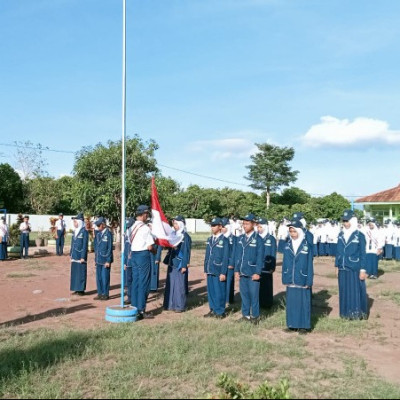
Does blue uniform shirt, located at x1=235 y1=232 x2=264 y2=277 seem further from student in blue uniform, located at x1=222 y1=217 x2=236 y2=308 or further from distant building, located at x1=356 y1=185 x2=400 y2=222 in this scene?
distant building, located at x1=356 y1=185 x2=400 y2=222

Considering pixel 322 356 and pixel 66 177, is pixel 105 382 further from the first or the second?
pixel 66 177

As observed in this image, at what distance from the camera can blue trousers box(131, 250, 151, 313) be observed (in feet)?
28.5

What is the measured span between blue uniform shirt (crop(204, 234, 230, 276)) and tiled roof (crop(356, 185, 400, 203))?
29.6 m

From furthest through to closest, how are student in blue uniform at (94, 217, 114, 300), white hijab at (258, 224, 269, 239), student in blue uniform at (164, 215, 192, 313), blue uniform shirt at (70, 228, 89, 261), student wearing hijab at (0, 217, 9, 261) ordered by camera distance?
student wearing hijab at (0, 217, 9, 261) → white hijab at (258, 224, 269, 239) → blue uniform shirt at (70, 228, 89, 261) → student in blue uniform at (94, 217, 114, 300) → student in blue uniform at (164, 215, 192, 313)

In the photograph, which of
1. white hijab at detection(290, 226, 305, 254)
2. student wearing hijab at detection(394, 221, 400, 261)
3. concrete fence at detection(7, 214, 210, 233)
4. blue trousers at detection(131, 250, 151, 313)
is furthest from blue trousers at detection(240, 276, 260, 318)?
concrete fence at detection(7, 214, 210, 233)

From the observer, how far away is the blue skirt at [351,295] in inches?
339

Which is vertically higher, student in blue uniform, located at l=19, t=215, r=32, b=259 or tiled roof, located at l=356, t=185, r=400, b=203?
tiled roof, located at l=356, t=185, r=400, b=203

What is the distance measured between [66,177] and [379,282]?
45047 millimetres

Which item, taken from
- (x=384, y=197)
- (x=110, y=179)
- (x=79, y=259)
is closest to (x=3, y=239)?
(x=110, y=179)

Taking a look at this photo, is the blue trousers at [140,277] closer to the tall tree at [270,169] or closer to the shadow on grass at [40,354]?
the shadow on grass at [40,354]

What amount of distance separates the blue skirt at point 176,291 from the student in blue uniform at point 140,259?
0.77 metres

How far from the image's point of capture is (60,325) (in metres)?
7.95

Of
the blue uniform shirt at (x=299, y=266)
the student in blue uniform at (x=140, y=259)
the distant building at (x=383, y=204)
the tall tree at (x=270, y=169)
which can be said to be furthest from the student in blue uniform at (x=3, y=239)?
the tall tree at (x=270, y=169)

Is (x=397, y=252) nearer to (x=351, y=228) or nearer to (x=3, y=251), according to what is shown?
(x=351, y=228)
